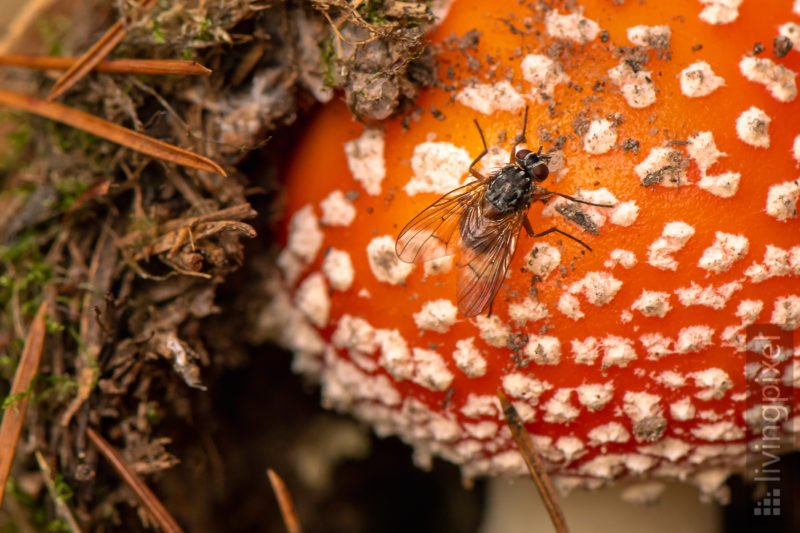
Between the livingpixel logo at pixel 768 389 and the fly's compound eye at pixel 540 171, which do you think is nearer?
the fly's compound eye at pixel 540 171

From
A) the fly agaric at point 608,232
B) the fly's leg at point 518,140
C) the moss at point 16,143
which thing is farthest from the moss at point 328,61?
the moss at point 16,143

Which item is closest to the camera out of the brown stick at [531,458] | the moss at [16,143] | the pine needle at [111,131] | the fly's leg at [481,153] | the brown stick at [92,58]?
the fly's leg at [481,153]

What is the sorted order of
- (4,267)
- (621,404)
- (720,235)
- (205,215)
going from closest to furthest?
(720,235) < (621,404) < (205,215) < (4,267)

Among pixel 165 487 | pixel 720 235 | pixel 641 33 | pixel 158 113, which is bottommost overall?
pixel 165 487

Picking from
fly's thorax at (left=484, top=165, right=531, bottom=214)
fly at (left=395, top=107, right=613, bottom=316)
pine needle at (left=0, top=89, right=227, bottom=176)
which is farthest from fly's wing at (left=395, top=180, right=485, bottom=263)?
pine needle at (left=0, top=89, right=227, bottom=176)

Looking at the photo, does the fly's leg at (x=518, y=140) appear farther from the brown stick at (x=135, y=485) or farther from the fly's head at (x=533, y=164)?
the brown stick at (x=135, y=485)

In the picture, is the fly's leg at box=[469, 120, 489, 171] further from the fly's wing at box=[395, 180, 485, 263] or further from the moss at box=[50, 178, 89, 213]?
the moss at box=[50, 178, 89, 213]

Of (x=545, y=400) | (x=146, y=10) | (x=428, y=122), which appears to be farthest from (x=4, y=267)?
(x=545, y=400)

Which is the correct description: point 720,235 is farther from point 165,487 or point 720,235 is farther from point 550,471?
point 165,487
